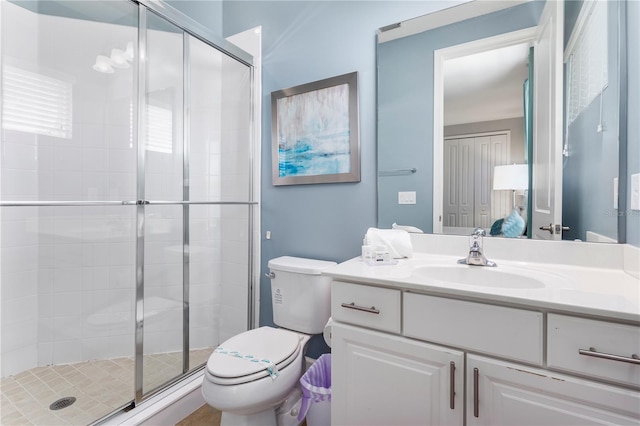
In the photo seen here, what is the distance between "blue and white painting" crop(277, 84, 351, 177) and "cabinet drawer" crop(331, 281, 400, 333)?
31.1 inches

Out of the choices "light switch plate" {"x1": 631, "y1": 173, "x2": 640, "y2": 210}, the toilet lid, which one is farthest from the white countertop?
the toilet lid

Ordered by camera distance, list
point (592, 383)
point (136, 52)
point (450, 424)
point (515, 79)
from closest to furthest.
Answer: point (592, 383), point (450, 424), point (515, 79), point (136, 52)

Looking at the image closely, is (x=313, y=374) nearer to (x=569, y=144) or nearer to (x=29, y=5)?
(x=569, y=144)

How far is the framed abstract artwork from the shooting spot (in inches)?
65.8

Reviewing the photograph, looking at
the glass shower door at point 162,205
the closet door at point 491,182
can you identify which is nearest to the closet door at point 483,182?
the closet door at point 491,182

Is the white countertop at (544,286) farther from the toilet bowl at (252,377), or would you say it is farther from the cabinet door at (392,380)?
the toilet bowl at (252,377)

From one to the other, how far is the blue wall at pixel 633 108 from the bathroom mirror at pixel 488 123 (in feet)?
0.10

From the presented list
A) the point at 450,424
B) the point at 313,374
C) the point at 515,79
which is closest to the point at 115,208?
the point at 313,374

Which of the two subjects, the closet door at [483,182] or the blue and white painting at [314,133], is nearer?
the closet door at [483,182]

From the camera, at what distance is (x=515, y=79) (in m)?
1.29

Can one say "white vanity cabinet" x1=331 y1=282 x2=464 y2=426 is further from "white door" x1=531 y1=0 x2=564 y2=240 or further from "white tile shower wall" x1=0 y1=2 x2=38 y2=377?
"white tile shower wall" x1=0 y1=2 x2=38 y2=377

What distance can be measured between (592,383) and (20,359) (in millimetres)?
2721

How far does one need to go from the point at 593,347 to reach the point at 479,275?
0.45 meters

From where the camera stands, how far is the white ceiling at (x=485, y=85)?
4.25ft
